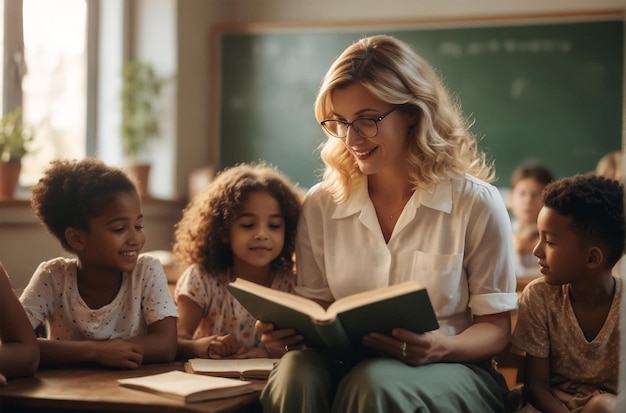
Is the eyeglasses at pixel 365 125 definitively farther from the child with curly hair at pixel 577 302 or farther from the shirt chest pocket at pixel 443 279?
the child with curly hair at pixel 577 302

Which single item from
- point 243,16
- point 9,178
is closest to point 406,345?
point 9,178

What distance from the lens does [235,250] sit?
2428 mm

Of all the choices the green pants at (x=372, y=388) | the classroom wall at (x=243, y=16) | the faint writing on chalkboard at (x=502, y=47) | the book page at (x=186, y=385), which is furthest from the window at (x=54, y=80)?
the green pants at (x=372, y=388)

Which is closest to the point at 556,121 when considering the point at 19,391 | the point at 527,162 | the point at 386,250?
the point at 527,162

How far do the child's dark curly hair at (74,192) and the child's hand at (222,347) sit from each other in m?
0.45

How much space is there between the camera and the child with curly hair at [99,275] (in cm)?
215

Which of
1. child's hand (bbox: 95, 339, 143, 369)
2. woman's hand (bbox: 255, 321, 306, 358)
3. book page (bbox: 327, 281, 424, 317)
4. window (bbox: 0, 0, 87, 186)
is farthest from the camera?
window (bbox: 0, 0, 87, 186)

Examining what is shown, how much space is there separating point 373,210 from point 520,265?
7.15 ft

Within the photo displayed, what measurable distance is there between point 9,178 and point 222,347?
2102 millimetres

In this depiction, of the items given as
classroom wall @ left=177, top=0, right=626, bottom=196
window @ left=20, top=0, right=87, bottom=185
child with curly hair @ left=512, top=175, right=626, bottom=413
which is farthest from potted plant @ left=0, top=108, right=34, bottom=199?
child with curly hair @ left=512, top=175, right=626, bottom=413

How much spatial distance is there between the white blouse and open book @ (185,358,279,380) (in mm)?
270

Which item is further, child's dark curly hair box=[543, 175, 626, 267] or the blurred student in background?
the blurred student in background

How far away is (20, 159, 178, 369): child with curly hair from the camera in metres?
A: 2.15

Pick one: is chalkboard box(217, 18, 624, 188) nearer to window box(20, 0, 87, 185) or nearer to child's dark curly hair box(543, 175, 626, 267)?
window box(20, 0, 87, 185)
